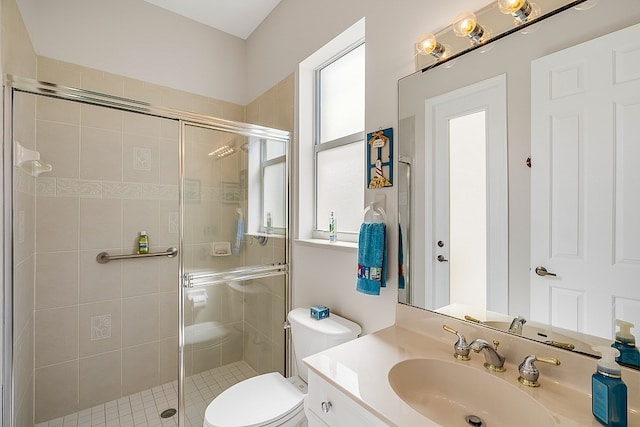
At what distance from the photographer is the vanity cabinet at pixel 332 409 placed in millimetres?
745

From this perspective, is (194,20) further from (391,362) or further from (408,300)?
(391,362)

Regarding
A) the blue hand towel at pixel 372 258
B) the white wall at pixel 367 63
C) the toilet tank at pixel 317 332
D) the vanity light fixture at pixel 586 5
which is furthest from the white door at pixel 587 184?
the toilet tank at pixel 317 332

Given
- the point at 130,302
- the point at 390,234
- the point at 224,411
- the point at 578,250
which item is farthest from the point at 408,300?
the point at 130,302

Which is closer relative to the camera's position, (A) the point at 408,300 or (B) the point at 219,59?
(A) the point at 408,300

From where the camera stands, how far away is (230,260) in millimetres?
1854

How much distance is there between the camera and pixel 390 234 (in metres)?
1.31

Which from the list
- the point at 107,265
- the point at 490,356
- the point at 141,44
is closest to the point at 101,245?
the point at 107,265

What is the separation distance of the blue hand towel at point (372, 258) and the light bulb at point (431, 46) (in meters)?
0.71

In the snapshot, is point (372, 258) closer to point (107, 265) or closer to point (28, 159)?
point (28, 159)

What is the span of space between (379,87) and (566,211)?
89 centimetres

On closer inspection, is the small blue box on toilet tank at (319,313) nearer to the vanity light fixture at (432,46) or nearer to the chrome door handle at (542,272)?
the chrome door handle at (542,272)

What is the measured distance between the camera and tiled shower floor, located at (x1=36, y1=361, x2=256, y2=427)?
5.68 feet

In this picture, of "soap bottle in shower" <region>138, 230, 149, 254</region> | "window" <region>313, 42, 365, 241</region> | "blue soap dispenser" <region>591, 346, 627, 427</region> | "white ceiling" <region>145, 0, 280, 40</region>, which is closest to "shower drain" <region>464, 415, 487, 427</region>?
"blue soap dispenser" <region>591, 346, 627, 427</region>

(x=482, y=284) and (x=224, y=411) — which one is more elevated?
(x=482, y=284)
